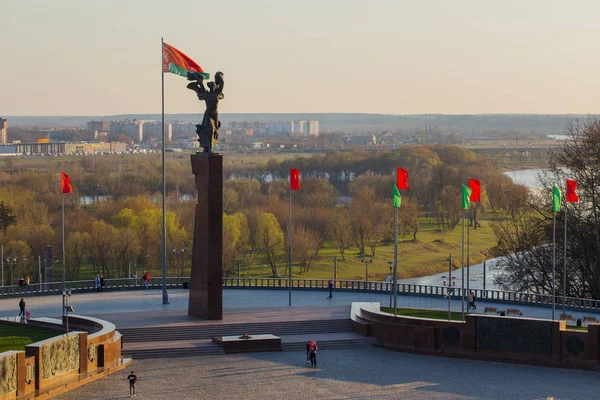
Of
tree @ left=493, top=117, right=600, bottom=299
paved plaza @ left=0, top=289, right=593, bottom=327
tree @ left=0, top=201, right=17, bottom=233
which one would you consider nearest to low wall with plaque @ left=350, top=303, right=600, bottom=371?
paved plaza @ left=0, top=289, right=593, bottom=327

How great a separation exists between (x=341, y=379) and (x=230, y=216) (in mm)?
57469

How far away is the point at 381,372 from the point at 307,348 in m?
2.92

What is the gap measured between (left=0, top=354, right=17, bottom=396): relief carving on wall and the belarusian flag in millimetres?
18907

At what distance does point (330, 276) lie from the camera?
8962 centimetres

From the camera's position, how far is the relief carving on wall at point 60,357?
34.9 m

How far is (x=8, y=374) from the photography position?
3253 cm

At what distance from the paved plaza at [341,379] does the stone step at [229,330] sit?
2.39 metres

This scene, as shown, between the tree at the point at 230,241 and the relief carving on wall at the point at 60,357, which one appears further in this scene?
the tree at the point at 230,241

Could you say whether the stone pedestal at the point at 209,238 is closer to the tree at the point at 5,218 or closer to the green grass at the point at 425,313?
the green grass at the point at 425,313

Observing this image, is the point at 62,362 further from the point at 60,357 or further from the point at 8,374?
the point at 8,374

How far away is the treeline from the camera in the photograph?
87875 mm

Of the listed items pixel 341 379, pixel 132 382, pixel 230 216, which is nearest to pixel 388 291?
pixel 341 379

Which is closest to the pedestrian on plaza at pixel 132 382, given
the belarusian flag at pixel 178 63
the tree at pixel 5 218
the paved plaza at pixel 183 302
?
the paved plaza at pixel 183 302

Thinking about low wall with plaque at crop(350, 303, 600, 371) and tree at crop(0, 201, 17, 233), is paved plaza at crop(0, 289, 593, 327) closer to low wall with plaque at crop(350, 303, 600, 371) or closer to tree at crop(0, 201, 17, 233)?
low wall with plaque at crop(350, 303, 600, 371)
